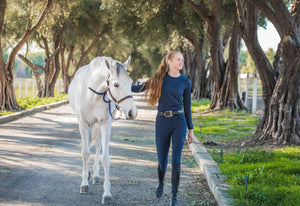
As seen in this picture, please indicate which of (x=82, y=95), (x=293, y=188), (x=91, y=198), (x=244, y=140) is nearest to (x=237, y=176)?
(x=293, y=188)

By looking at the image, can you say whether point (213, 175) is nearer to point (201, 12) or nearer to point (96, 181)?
point (96, 181)

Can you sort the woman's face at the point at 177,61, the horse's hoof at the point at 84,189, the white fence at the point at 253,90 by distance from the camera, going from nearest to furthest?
the woman's face at the point at 177,61 < the horse's hoof at the point at 84,189 < the white fence at the point at 253,90

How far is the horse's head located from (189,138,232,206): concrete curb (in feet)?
5.64

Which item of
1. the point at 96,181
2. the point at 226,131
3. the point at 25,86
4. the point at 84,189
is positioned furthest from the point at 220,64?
the point at 25,86

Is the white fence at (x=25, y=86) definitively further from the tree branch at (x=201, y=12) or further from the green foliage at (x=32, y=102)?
the tree branch at (x=201, y=12)

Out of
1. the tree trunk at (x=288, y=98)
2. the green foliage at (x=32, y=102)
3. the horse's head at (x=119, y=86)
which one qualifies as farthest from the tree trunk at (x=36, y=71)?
the horse's head at (x=119, y=86)

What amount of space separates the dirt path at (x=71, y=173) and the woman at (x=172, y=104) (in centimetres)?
74

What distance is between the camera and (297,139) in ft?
27.7

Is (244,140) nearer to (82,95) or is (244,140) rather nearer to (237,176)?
(237,176)

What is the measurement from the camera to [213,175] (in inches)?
238

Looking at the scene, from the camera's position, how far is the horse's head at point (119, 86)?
15.8ft

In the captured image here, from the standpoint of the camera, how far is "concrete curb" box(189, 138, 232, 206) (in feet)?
16.3

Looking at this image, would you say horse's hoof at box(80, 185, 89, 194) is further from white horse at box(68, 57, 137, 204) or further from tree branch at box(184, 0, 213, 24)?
tree branch at box(184, 0, 213, 24)

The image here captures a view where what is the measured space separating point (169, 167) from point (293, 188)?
9.65 feet
